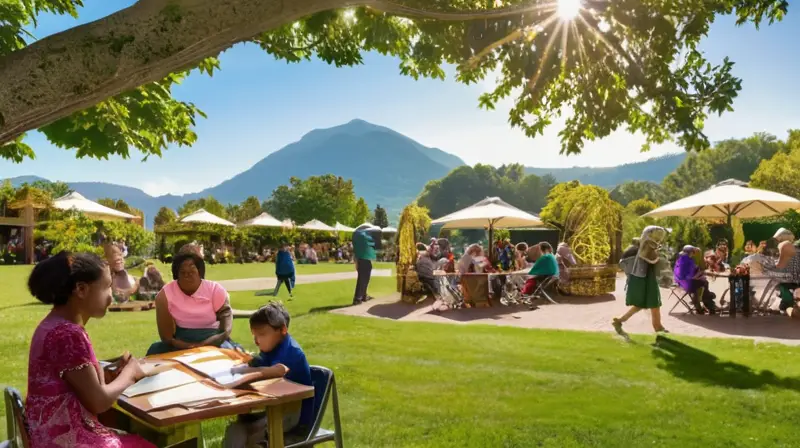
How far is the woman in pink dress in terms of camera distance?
2627 mm

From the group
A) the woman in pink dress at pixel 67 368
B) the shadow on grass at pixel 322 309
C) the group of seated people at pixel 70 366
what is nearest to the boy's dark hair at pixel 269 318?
the group of seated people at pixel 70 366

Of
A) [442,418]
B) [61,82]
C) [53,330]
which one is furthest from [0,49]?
[442,418]

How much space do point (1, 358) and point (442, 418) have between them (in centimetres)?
619

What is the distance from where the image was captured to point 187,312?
5.14 metres

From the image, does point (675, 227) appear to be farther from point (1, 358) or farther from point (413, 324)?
point (1, 358)

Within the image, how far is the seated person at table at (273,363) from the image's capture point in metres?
3.57

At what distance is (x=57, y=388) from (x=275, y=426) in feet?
3.30

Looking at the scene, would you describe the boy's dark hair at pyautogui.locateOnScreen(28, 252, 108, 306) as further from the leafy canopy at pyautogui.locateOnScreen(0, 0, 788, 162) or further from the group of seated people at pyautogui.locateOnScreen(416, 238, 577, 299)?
the group of seated people at pyautogui.locateOnScreen(416, 238, 577, 299)

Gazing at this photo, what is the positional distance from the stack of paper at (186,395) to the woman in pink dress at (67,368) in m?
0.21

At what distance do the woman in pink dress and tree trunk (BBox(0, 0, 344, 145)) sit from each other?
0.75 m

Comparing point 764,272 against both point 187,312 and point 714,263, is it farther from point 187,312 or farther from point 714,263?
point 187,312

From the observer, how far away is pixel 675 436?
16.8ft

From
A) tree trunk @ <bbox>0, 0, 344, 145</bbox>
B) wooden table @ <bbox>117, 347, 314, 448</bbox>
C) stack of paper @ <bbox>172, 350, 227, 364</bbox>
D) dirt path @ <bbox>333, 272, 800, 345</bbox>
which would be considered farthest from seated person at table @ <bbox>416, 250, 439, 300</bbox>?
tree trunk @ <bbox>0, 0, 344, 145</bbox>

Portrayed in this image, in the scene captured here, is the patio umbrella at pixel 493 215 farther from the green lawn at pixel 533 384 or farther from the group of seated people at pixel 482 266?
the green lawn at pixel 533 384
